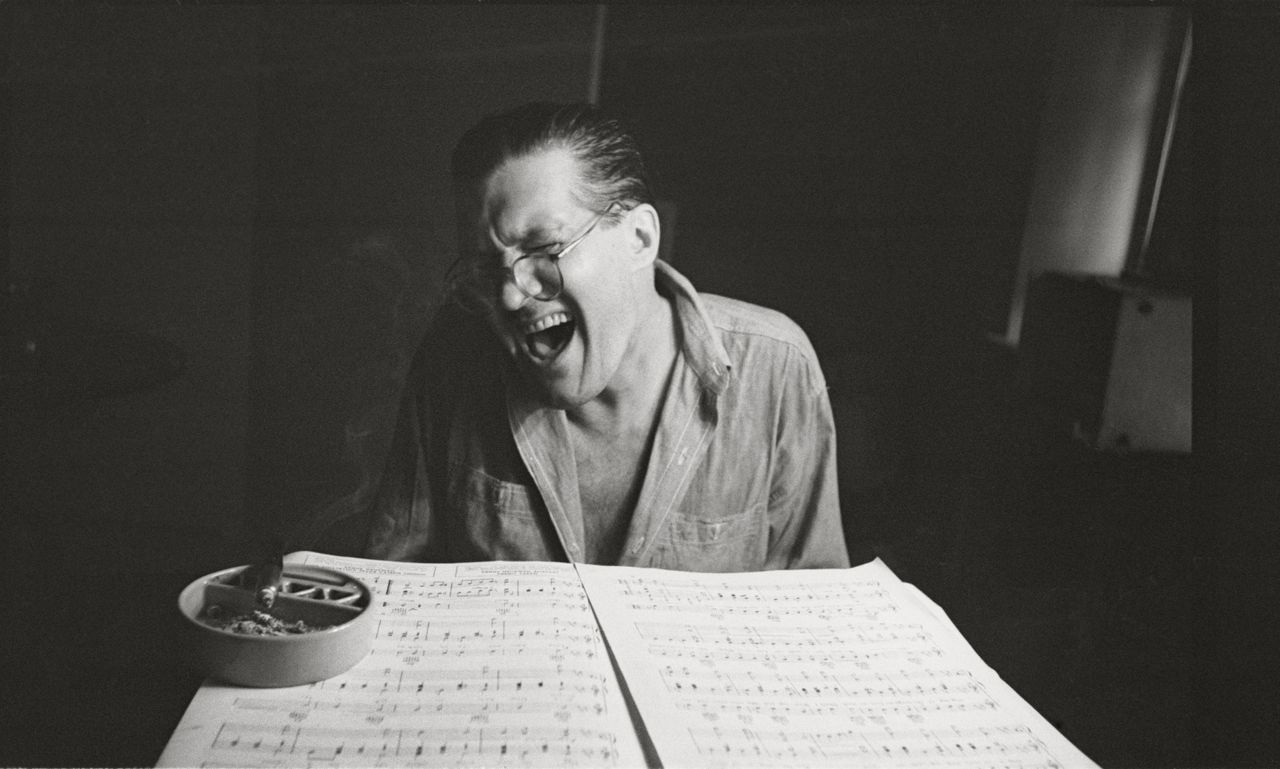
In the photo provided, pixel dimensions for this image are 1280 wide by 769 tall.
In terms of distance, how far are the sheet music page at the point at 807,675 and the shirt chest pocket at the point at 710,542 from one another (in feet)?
0.05

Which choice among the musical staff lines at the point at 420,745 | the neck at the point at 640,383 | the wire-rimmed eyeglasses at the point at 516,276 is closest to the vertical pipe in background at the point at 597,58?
the wire-rimmed eyeglasses at the point at 516,276

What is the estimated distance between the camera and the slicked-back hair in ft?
3.74

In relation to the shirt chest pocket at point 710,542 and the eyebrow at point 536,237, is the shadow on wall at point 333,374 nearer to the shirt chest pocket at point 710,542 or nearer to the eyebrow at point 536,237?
the eyebrow at point 536,237

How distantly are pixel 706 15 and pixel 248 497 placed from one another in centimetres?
74

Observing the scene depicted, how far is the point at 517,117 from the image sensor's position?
3.75 feet

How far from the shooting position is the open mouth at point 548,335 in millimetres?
1166

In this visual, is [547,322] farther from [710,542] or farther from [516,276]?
[710,542]

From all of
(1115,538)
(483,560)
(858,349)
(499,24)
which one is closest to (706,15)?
(499,24)

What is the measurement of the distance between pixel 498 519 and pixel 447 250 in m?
0.31

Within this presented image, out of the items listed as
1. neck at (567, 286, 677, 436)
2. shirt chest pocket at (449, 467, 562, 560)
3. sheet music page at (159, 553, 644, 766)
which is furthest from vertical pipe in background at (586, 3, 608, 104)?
sheet music page at (159, 553, 644, 766)

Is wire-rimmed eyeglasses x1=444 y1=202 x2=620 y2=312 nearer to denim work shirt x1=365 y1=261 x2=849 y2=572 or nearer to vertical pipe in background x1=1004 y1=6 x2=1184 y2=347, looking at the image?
denim work shirt x1=365 y1=261 x2=849 y2=572

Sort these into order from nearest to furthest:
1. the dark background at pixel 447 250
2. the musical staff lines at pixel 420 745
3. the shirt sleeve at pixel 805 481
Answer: the musical staff lines at pixel 420 745 < the dark background at pixel 447 250 < the shirt sleeve at pixel 805 481

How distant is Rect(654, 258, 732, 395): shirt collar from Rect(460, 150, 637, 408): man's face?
1.9 inches

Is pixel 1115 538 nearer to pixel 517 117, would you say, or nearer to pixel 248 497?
pixel 517 117
